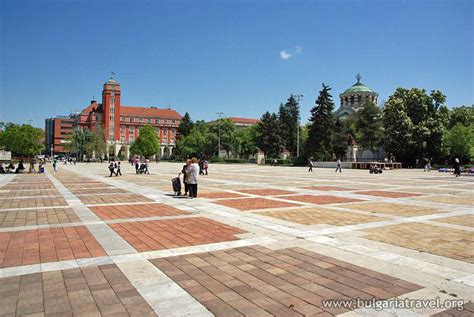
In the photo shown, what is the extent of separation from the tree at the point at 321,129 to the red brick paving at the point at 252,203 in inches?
1991

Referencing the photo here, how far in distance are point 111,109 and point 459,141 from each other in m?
102

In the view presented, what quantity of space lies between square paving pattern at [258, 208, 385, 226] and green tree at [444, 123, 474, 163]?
49.1m

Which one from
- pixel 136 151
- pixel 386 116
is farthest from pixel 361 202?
pixel 136 151

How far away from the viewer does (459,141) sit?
51969mm

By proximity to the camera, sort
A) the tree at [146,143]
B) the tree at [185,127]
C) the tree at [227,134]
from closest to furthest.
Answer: the tree at [227,134] → the tree at [146,143] → the tree at [185,127]

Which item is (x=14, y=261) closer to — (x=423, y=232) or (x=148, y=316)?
(x=148, y=316)

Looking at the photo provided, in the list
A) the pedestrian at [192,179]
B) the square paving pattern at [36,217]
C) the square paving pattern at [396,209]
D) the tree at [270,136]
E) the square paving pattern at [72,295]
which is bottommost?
the square paving pattern at [72,295]

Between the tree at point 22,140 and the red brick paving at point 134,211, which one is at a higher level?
the tree at point 22,140

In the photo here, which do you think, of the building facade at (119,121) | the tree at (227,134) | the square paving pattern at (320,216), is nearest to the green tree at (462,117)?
the tree at (227,134)

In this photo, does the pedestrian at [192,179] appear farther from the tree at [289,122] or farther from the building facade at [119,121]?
the building facade at [119,121]

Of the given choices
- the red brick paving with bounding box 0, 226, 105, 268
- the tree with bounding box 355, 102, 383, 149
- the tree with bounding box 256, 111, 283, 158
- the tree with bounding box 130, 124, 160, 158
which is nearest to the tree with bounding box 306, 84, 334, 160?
the tree with bounding box 355, 102, 383, 149

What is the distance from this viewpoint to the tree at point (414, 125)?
51594mm

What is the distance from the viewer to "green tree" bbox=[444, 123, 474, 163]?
5114 centimetres

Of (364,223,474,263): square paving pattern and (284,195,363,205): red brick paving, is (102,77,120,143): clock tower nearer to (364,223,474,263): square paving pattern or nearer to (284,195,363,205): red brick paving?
(284,195,363,205): red brick paving
